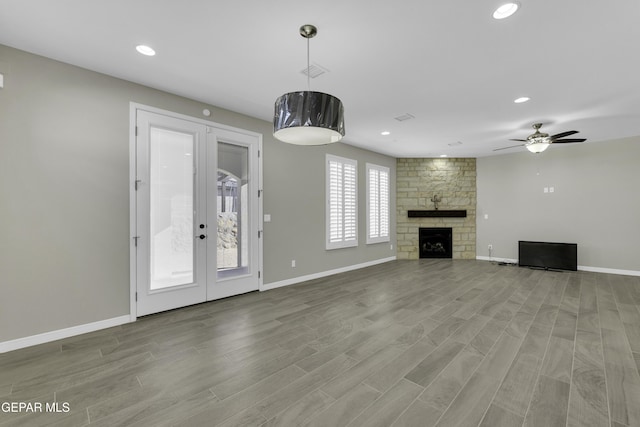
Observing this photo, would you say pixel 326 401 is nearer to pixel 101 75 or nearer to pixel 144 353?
pixel 144 353

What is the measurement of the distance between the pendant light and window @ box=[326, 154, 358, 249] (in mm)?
3607

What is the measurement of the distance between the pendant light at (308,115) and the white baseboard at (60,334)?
2986 millimetres

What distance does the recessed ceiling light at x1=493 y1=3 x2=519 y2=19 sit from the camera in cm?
207

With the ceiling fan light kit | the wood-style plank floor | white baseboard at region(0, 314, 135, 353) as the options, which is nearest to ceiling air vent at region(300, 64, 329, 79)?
the wood-style plank floor

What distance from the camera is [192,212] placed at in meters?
3.81

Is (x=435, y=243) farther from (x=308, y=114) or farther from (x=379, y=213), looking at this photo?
(x=308, y=114)

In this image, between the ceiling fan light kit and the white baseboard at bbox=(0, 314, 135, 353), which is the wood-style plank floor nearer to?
the white baseboard at bbox=(0, 314, 135, 353)

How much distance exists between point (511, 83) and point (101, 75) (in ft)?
16.1

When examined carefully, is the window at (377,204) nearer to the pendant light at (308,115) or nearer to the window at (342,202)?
the window at (342,202)

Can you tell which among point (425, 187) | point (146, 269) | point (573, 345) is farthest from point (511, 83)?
point (146, 269)

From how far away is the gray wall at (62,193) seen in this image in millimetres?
2643

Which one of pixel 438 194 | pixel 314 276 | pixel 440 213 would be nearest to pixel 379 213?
pixel 440 213

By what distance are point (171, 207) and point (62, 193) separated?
1.07 m

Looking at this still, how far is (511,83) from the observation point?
3326mm
